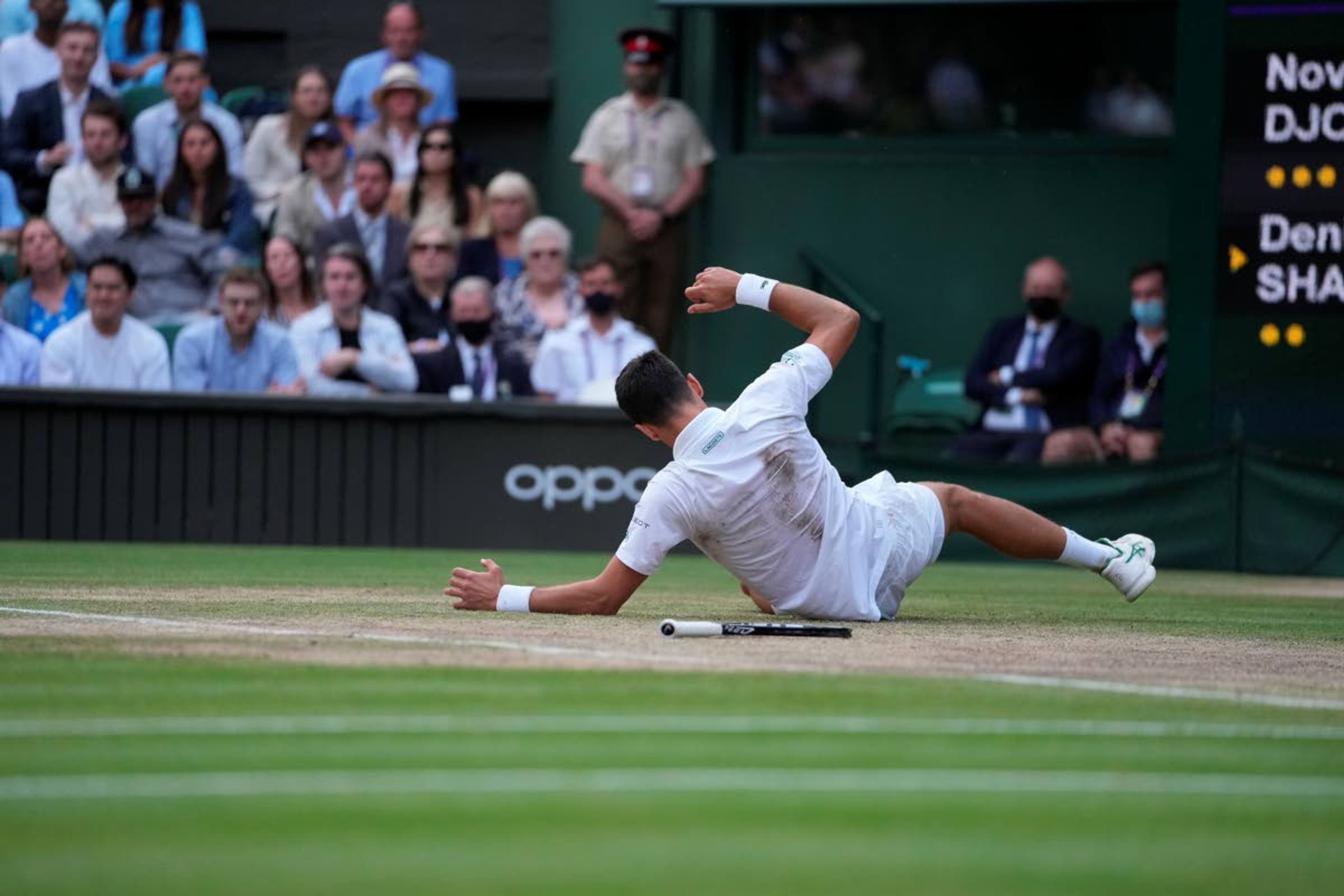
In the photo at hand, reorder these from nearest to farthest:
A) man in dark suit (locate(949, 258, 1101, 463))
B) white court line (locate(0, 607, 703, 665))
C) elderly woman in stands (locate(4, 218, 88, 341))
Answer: white court line (locate(0, 607, 703, 665)), man in dark suit (locate(949, 258, 1101, 463)), elderly woman in stands (locate(4, 218, 88, 341))

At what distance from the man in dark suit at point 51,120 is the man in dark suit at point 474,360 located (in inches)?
141

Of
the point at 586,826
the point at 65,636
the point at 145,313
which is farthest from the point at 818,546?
the point at 145,313

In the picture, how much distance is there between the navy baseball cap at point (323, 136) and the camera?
16.7 meters

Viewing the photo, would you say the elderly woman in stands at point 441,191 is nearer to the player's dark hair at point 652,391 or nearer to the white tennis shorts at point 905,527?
the white tennis shorts at point 905,527

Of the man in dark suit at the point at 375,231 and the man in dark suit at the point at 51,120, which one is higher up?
the man in dark suit at the point at 51,120

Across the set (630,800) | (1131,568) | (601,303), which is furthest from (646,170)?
(630,800)

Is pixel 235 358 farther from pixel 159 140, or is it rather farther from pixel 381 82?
pixel 381 82

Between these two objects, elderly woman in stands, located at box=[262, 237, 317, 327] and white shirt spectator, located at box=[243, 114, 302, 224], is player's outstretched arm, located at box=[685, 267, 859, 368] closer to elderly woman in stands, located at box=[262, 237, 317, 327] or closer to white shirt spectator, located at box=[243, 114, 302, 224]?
elderly woman in stands, located at box=[262, 237, 317, 327]

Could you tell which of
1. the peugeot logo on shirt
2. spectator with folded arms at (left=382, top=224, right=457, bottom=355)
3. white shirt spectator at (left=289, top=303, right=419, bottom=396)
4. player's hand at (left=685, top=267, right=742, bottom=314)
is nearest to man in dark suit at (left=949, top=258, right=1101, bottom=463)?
the peugeot logo on shirt

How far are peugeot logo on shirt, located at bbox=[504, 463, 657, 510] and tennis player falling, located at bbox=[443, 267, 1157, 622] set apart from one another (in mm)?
6449

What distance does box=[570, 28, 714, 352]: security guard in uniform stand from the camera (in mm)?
17328

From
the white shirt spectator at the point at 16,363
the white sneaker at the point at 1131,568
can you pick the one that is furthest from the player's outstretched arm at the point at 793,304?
the white shirt spectator at the point at 16,363

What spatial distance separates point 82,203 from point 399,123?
2.57m

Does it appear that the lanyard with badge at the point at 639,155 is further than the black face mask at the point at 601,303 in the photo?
Yes
